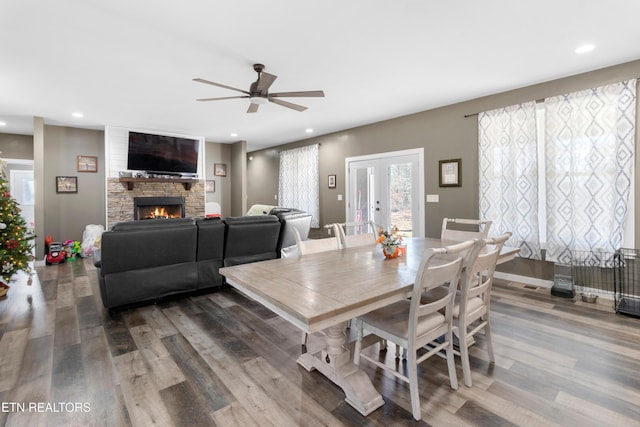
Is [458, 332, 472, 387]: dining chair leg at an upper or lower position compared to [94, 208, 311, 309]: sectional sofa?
lower

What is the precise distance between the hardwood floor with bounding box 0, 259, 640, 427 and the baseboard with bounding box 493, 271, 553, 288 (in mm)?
672

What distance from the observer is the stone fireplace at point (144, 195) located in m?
6.17

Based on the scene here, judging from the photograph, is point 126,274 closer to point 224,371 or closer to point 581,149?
point 224,371

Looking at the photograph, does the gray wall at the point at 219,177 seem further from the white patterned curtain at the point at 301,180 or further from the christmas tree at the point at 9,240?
the christmas tree at the point at 9,240

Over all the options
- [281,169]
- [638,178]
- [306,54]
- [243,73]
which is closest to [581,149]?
[638,178]

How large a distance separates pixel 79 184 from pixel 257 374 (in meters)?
6.47

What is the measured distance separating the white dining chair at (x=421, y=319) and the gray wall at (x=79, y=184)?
6.83m

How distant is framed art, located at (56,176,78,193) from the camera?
6027mm

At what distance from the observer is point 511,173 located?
3.96 metres

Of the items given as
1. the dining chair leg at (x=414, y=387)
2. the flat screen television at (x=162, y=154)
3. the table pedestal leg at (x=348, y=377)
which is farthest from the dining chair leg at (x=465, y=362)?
the flat screen television at (x=162, y=154)

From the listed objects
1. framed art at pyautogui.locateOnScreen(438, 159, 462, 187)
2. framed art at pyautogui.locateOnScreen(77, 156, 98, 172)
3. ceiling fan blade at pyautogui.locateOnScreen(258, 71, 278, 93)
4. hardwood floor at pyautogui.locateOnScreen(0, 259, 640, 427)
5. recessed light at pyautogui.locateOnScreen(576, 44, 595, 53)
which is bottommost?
hardwood floor at pyautogui.locateOnScreen(0, 259, 640, 427)

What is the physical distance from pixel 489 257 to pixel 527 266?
2773 millimetres

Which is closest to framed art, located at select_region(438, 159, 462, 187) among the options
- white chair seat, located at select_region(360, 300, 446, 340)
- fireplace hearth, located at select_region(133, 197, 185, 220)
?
white chair seat, located at select_region(360, 300, 446, 340)

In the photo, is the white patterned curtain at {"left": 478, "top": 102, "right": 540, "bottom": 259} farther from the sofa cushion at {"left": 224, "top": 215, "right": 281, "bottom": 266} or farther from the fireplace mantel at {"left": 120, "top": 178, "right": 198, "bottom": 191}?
the fireplace mantel at {"left": 120, "top": 178, "right": 198, "bottom": 191}
